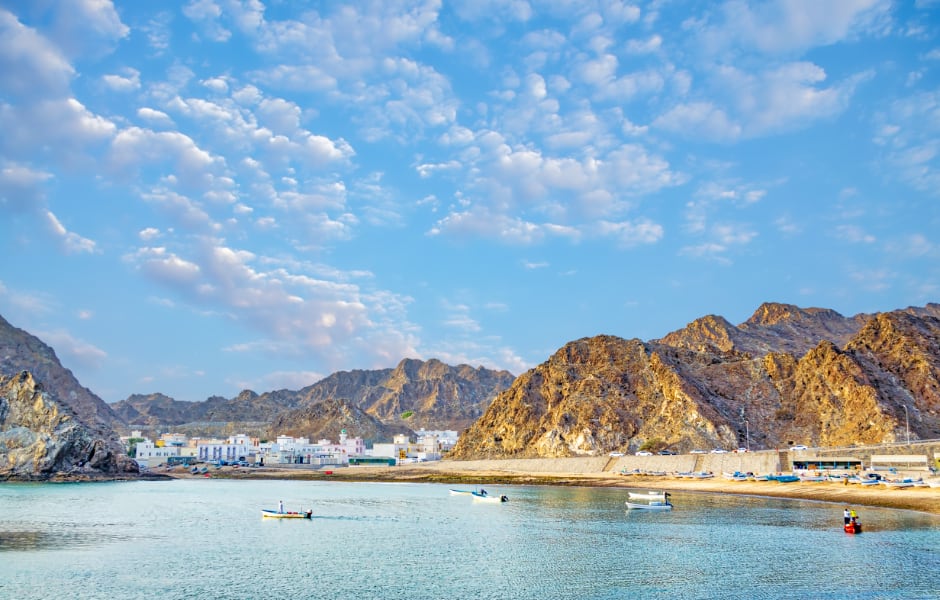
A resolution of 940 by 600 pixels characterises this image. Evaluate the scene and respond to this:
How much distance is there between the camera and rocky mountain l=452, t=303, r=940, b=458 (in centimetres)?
15025

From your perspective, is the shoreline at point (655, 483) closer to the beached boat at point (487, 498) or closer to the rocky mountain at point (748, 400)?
the rocky mountain at point (748, 400)

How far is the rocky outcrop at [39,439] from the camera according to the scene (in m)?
152

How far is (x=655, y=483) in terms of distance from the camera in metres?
127

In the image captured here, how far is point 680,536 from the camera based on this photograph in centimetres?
6056

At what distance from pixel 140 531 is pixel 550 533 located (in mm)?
39540

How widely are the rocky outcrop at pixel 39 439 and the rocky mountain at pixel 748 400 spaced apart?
345 ft

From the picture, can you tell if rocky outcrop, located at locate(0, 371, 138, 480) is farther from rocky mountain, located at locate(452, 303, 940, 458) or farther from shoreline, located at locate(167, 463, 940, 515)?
rocky mountain, located at locate(452, 303, 940, 458)

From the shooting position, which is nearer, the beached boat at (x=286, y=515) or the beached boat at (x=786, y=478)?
the beached boat at (x=286, y=515)

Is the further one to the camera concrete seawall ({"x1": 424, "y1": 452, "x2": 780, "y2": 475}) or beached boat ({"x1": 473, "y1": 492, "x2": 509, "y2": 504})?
concrete seawall ({"x1": 424, "y1": 452, "x2": 780, "y2": 475})

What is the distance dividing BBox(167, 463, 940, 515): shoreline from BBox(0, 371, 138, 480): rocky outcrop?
114 ft

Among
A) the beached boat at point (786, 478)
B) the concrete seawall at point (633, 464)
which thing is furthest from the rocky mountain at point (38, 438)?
the beached boat at point (786, 478)

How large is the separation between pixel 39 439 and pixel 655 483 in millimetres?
134535

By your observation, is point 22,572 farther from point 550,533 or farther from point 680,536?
point 680,536

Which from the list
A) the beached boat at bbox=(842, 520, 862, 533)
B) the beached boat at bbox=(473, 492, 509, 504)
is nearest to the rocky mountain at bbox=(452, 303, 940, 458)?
the beached boat at bbox=(473, 492, 509, 504)
